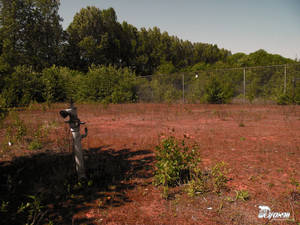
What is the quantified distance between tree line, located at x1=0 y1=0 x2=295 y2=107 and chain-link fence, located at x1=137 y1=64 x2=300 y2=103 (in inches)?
121

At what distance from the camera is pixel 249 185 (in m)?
2.87

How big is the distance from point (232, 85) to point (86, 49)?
26.9 meters

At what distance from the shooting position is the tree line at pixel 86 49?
17328mm

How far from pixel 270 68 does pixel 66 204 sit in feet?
48.5

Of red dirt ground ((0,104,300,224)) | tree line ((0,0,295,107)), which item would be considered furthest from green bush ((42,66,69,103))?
red dirt ground ((0,104,300,224))

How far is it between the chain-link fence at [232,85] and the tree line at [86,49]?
307 cm

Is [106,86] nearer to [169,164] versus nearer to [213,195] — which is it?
[169,164]

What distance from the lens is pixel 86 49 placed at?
115 ft

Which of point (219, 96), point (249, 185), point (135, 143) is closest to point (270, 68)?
point (219, 96)

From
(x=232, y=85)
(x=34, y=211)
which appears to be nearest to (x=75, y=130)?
(x=34, y=211)

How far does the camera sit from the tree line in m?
17.3

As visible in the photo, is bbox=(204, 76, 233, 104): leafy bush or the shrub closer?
the shrub

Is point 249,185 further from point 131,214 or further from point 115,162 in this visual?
point 115,162

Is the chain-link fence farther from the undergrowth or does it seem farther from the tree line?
the undergrowth
